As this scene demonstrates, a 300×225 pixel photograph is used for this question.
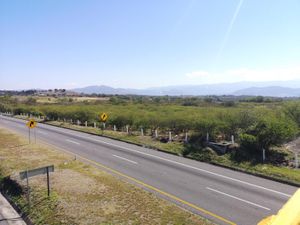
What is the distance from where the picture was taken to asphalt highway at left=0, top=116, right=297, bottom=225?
459 inches

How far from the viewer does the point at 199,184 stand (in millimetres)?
15047

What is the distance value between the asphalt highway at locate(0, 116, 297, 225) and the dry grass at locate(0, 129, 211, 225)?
0.90 m

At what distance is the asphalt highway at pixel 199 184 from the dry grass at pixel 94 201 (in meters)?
0.90

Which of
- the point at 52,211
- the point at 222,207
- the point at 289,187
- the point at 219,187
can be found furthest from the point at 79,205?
the point at 289,187

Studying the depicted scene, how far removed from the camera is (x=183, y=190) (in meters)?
14.1

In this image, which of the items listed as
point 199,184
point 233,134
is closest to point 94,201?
point 199,184

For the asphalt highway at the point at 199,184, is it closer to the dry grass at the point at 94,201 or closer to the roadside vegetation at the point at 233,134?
the dry grass at the point at 94,201

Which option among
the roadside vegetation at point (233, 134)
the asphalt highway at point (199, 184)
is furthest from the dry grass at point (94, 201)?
the roadside vegetation at point (233, 134)

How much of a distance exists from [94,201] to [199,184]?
5.22 meters

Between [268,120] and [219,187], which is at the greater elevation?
[268,120]

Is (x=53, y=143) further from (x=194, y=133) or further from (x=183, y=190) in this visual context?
(x=183, y=190)

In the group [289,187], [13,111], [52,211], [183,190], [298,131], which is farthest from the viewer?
[13,111]

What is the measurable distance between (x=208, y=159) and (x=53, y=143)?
45.7 ft

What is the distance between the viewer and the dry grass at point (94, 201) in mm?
10945
